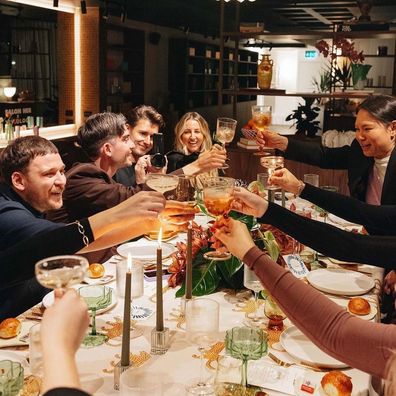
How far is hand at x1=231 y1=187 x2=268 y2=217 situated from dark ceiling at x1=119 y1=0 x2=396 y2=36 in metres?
7.52

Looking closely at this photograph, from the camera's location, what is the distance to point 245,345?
4.55 feet

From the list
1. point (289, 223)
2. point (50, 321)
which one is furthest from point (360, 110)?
point (50, 321)

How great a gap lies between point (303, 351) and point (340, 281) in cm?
68

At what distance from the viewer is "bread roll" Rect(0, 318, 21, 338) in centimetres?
162

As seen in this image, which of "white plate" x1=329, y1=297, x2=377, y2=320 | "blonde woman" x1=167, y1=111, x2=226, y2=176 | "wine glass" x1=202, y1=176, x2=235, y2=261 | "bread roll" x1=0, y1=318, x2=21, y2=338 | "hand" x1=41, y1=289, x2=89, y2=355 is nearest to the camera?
"hand" x1=41, y1=289, x2=89, y2=355

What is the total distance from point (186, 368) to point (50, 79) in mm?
7143

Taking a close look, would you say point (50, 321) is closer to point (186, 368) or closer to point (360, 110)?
point (186, 368)

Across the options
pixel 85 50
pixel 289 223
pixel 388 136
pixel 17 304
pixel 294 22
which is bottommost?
pixel 17 304

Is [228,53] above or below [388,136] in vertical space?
above

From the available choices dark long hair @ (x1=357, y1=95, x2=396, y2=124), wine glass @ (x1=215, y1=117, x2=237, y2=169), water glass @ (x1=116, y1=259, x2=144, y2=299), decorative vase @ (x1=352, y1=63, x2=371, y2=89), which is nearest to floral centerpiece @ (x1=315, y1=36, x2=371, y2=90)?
decorative vase @ (x1=352, y1=63, x2=371, y2=89)

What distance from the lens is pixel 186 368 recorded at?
1479 millimetres

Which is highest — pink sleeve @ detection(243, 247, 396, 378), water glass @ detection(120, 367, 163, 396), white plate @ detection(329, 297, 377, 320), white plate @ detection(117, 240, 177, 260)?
pink sleeve @ detection(243, 247, 396, 378)

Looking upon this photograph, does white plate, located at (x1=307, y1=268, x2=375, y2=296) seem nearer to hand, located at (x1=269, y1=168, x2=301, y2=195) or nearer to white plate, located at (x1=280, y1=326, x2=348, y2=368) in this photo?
white plate, located at (x1=280, y1=326, x2=348, y2=368)

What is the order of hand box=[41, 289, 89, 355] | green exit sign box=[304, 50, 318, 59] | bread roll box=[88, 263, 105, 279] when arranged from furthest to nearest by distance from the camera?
green exit sign box=[304, 50, 318, 59] → bread roll box=[88, 263, 105, 279] → hand box=[41, 289, 89, 355]
